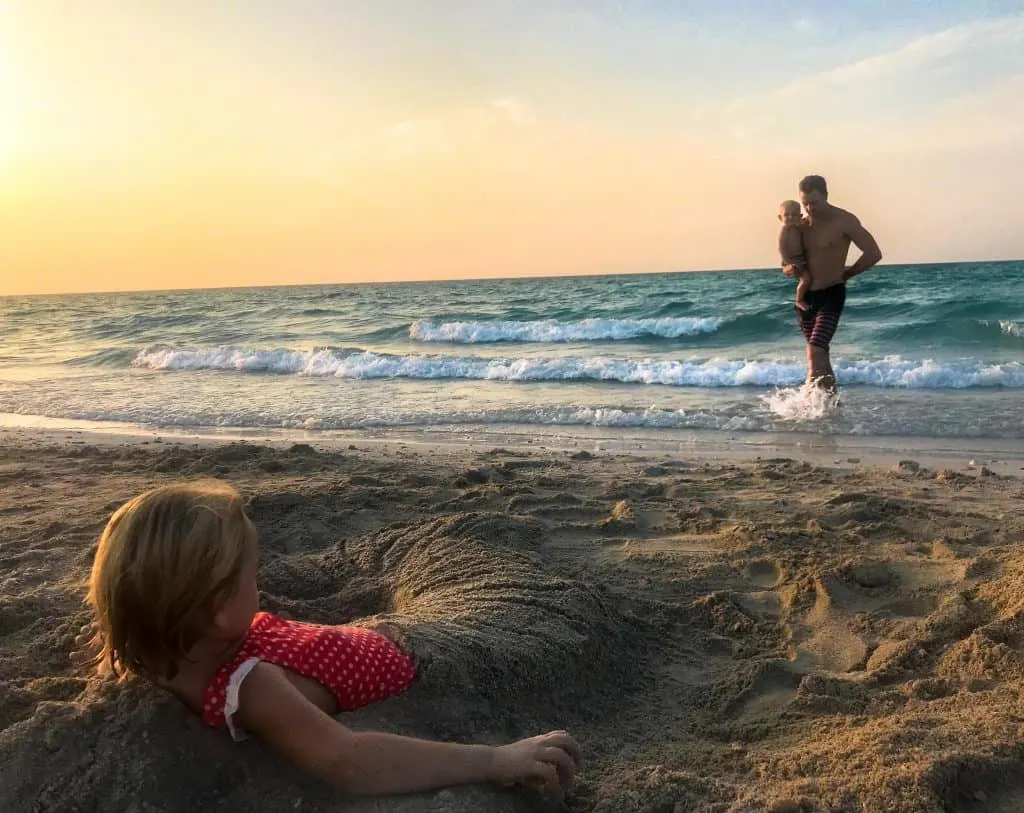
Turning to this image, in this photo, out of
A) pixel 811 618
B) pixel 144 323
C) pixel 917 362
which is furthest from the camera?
pixel 144 323

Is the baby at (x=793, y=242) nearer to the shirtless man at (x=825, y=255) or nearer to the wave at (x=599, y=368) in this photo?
the shirtless man at (x=825, y=255)

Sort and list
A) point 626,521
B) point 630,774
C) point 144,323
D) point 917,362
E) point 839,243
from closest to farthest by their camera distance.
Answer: point 630,774, point 626,521, point 839,243, point 917,362, point 144,323

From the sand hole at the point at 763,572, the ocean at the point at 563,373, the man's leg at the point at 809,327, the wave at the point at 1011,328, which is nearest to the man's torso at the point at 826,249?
the man's leg at the point at 809,327

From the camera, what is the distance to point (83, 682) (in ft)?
6.31

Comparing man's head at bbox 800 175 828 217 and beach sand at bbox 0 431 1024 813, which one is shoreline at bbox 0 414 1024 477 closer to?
beach sand at bbox 0 431 1024 813

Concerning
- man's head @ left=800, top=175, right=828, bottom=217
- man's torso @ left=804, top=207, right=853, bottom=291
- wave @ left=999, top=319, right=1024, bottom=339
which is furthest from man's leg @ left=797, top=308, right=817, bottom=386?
wave @ left=999, top=319, right=1024, bottom=339

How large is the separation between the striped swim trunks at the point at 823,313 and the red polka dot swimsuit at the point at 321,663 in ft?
17.5

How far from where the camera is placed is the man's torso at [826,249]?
622 centimetres

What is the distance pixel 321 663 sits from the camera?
1.83 metres

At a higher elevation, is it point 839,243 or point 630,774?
point 839,243

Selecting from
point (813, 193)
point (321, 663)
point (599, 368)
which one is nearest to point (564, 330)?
point (599, 368)

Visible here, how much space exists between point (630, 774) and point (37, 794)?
129 cm

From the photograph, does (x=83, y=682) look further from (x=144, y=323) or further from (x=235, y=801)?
(x=144, y=323)

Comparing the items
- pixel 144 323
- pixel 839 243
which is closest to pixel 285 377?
pixel 839 243
